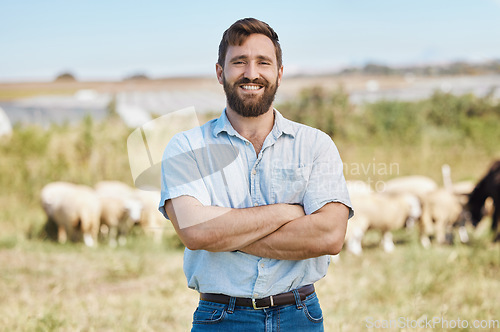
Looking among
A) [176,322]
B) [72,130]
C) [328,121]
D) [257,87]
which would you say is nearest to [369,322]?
[176,322]

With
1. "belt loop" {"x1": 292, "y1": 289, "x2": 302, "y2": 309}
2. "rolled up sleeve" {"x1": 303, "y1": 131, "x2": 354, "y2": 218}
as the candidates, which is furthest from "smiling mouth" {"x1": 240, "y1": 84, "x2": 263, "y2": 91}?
"belt loop" {"x1": 292, "y1": 289, "x2": 302, "y2": 309}

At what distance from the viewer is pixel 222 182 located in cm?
255

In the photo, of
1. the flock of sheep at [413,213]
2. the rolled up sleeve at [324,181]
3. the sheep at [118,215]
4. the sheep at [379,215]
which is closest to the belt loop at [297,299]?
the rolled up sleeve at [324,181]

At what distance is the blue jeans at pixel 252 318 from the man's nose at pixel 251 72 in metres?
1.05

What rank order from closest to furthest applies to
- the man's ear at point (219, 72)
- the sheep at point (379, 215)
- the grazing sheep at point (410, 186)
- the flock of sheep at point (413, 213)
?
the man's ear at point (219, 72)
the sheep at point (379, 215)
the flock of sheep at point (413, 213)
the grazing sheep at point (410, 186)

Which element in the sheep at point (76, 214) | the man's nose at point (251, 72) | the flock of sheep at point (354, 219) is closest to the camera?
the man's nose at point (251, 72)

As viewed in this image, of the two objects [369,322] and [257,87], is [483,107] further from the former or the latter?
[257,87]

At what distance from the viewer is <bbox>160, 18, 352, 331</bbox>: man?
2420 mm

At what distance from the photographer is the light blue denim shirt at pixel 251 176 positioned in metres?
2.49

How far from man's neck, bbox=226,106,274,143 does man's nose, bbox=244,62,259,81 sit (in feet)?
0.63

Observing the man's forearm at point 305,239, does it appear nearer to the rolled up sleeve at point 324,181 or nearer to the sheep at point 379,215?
the rolled up sleeve at point 324,181

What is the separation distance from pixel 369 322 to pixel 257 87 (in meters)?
3.77

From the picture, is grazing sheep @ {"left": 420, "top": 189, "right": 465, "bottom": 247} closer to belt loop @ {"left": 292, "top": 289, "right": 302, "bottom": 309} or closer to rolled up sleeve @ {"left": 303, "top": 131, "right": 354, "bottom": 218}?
rolled up sleeve @ {"left": 303, "top": 131, "right": 354, "bottom": 218}

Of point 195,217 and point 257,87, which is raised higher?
point 257,87
